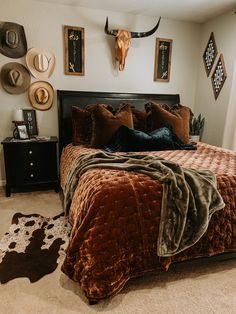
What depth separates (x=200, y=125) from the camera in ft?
12.9

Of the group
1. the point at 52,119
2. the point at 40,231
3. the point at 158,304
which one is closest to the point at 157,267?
the point at 158,304

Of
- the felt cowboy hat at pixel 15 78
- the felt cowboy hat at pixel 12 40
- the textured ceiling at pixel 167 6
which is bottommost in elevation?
the felt cowboy hat at pixel 15 78

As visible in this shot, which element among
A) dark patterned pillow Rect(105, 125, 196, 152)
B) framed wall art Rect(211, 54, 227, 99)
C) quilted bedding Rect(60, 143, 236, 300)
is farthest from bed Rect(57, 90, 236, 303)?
framed wall art Rect(211, 54, 227, 99)

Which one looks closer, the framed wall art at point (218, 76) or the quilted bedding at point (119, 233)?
the quilted bedding at point (119, 233)

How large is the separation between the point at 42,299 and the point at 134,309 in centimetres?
60

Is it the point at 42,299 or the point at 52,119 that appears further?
the point at 52,119

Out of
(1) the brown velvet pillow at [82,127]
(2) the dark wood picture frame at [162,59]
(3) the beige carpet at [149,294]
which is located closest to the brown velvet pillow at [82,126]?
(1) the brown velvet pillow at [82,127]

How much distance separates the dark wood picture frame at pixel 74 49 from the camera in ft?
10.9

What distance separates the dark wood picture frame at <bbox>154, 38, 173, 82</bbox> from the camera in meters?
3.76

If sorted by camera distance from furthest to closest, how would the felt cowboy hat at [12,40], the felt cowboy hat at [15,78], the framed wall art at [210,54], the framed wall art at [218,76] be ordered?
the framed wall art at [210,54] → the framed wall art at [218,76] → the felt cowboy hat at [15,78] → the felt cowboy hat at [12,40]

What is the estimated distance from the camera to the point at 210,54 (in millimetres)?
3762

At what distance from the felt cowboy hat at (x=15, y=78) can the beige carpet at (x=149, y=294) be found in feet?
8.12

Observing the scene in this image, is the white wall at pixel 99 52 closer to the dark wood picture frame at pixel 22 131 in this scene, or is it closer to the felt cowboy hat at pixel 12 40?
the felt cowboy hat at pixel 12 40

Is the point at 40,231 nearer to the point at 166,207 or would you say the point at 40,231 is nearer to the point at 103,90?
the point at 166,207
